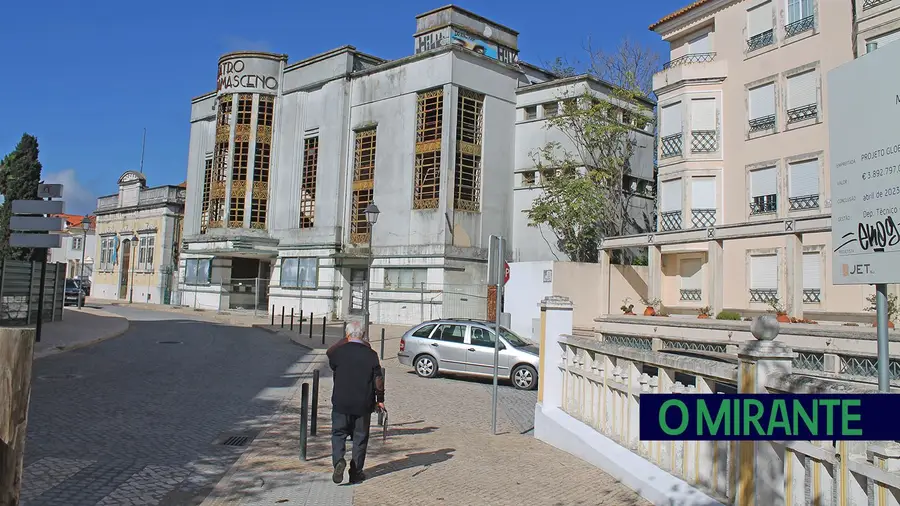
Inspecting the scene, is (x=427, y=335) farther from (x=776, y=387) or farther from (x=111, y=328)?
(x=111, y=328)

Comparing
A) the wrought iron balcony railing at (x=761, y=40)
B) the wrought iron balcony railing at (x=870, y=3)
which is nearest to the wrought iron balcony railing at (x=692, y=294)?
the wrought iron balcony railing at (x=761, y=40)

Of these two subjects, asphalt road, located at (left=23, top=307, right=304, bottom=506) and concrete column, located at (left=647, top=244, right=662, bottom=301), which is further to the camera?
concrete column, located at (left=647, top=244, right=662, bottom=301)

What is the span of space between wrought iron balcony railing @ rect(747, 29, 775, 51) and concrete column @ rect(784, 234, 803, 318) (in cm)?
724

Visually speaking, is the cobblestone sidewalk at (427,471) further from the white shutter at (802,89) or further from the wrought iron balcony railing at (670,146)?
the wrought iron balcony railing at (670,146)

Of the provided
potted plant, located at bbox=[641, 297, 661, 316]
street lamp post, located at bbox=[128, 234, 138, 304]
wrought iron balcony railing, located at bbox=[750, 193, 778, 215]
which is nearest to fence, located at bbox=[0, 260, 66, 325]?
potted plant, located at bbox=[641, 297, 661, 316]

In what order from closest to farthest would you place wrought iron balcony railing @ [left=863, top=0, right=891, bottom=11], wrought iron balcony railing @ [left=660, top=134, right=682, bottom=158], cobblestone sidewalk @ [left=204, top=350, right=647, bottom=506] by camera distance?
cobblestone sidewalk @ [left=204, top=350, right=647, bottom=506] → wrought iron balcony railing @ [left=863, top=0, right=891, bottom=11] → wrought iron balcony railing @ [left=660, top=134, right=682, bottom=158]

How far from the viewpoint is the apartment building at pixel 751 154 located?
21047 millimetres

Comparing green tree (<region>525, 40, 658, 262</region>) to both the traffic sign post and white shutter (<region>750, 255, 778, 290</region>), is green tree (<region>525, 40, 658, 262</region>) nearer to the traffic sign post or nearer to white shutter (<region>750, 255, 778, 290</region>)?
white shutter (<region>750, 255, 778, 290</region>)

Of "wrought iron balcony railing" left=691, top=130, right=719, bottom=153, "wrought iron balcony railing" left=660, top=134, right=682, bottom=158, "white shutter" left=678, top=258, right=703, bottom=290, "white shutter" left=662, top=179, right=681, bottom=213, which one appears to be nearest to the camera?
"wrought iron balcony railing" left=691, top=130, right=719, bottom=153

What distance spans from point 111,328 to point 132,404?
1609 cm

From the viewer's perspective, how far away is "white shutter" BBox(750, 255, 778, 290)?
75.0 ft

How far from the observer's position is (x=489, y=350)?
16109 mm

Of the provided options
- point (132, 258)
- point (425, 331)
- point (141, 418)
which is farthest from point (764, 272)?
point (132, 258)

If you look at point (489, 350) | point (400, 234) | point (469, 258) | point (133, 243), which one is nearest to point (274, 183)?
point (400, 234)
